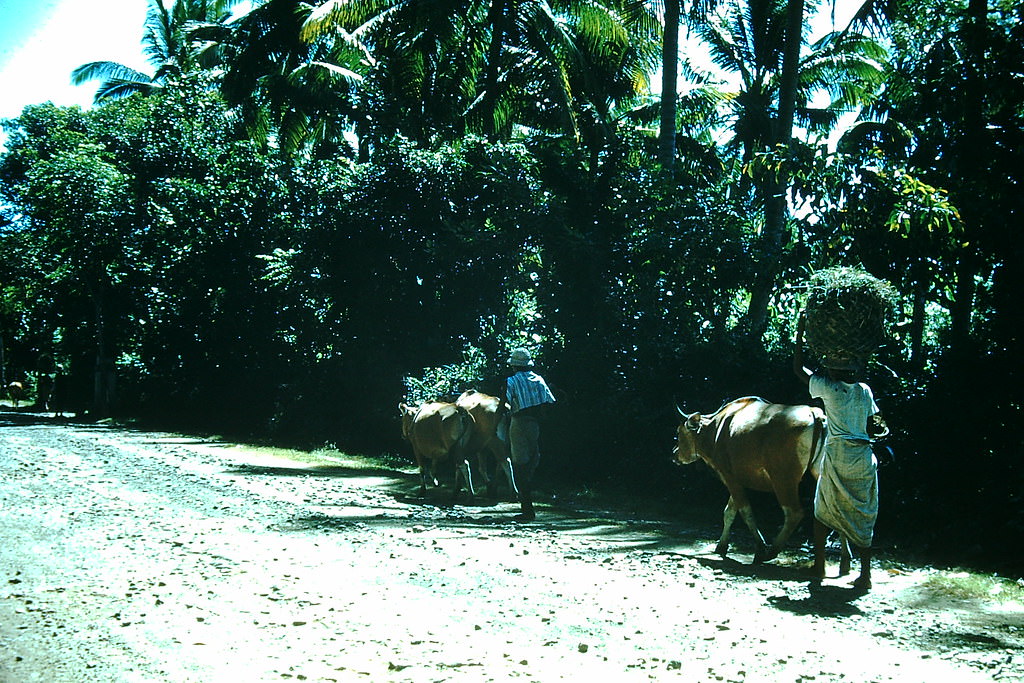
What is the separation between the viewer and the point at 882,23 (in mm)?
22656

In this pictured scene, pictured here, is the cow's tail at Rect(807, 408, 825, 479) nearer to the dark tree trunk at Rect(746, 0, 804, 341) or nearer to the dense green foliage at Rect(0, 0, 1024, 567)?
the dense green foliage at Rect(0, 0, 1024, 567)

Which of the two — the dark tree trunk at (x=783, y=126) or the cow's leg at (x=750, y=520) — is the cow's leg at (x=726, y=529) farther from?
the dark tree trunk at (x=783, y=126)

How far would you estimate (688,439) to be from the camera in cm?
1127

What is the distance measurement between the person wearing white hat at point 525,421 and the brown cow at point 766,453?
2.71 metres

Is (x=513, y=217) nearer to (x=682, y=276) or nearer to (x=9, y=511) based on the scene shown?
(x=682, y=276)

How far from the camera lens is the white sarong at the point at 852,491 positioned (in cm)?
844

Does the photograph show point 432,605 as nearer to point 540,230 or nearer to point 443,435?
point 443,435

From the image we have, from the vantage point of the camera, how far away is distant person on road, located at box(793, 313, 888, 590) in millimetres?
8430

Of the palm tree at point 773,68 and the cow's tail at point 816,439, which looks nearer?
the cow's tail at point 816,439

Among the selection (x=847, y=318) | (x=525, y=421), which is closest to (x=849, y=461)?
(x=847, y=318)

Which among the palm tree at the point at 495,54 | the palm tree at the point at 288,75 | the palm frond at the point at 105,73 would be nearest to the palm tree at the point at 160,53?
the palm frond at the point at 105,73

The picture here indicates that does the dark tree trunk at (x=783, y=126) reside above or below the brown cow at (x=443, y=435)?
above

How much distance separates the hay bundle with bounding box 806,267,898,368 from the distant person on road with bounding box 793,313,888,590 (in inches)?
4.1

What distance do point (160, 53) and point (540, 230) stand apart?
31848 millimetres
